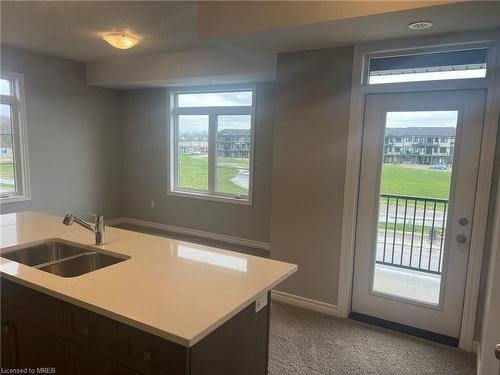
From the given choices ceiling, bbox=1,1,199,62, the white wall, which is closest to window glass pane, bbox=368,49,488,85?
ceiling, bbox=1,1,199,62

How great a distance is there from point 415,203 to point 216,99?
135 inches

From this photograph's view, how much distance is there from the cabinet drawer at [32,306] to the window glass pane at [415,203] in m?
2.49

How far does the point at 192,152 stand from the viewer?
571 cm

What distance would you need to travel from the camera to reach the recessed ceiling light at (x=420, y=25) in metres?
2.32

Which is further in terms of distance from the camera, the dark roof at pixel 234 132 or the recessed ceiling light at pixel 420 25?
the dark roof at pixel 234 132

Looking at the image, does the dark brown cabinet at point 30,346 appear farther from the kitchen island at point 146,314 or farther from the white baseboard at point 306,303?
the white baseboard at point 306,303

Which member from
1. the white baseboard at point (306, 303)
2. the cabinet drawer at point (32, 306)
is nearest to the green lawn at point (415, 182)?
the white baseboard at point (306, 303)

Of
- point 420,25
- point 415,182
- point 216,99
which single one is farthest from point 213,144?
point 420,25

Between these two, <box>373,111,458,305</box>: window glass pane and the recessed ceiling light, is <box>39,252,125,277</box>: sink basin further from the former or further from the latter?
the recessed ceiling light

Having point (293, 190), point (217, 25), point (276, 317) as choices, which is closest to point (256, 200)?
point (293, 190)

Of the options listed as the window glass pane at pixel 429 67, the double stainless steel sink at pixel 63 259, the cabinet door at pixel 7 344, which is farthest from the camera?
the window glass pane at pixel 429 67

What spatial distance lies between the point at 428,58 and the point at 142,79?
12.3 ft

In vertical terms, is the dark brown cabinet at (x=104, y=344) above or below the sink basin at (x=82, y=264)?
below

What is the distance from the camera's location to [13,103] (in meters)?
4.76
